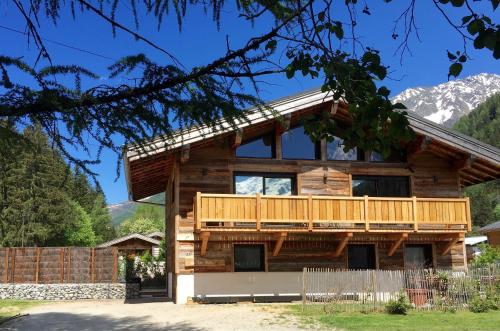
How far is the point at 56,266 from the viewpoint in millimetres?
24188

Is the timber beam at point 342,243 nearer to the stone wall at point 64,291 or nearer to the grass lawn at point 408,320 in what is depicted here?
the grass lawn at point 408,320

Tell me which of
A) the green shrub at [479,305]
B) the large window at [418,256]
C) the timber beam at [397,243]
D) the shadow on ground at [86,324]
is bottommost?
the shadow on ground at [86,324]

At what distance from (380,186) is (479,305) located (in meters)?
5.79

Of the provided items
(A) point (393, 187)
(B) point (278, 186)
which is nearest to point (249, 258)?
(B) point (278, 186)

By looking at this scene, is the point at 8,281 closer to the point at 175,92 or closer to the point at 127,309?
the point at 127,309

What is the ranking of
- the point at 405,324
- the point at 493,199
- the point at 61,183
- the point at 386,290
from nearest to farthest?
the point at 61,183 → the point at 405,324 → the point at 386,290 → the point at 493,199

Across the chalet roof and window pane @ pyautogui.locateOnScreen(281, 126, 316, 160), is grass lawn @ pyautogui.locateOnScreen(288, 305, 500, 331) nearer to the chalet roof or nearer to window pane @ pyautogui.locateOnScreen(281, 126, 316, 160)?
the chalet roof

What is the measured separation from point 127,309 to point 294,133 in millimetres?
8153

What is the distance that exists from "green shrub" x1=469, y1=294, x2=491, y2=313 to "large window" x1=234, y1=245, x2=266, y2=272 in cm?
642

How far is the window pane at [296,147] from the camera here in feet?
62.4

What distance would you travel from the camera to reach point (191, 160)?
1789 centimetres

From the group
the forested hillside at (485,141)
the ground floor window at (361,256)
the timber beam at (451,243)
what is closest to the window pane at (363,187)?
the ground floor window at (361,256)

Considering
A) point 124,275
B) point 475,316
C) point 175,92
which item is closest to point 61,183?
point 175,92

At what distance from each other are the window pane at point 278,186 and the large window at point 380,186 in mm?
2418
